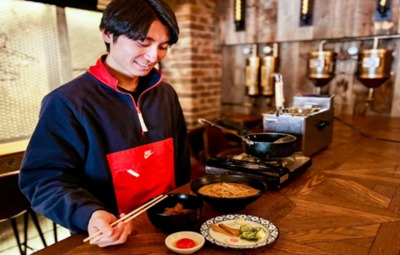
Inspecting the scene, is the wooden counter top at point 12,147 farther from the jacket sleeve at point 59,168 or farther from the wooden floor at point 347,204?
the wooden floor at point 347,204

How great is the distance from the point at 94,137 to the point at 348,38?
284 centimetres

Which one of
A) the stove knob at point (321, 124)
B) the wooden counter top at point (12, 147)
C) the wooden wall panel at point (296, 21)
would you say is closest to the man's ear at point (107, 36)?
the stove knob at point (321, 124)

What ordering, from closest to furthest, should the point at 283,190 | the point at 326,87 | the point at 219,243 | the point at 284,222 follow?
the point at 219,243 < the point at 284,222 < the point at 283,190 < the point at 326,87

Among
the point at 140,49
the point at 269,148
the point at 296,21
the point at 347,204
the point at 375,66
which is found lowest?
the point at 347,204

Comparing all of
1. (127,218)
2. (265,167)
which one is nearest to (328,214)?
(265,167)

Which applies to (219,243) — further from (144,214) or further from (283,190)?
(283,190)

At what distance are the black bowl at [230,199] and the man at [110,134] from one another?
0.90 feet

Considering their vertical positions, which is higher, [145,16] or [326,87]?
[145,16]

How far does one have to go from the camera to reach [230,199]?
103 centimetres

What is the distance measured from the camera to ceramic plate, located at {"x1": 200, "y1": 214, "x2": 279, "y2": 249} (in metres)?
0.86

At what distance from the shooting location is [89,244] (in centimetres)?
90

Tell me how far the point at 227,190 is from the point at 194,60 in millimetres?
2695

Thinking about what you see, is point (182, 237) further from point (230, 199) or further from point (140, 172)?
point (140, 172)

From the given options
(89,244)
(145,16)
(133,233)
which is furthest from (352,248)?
(145,16)
